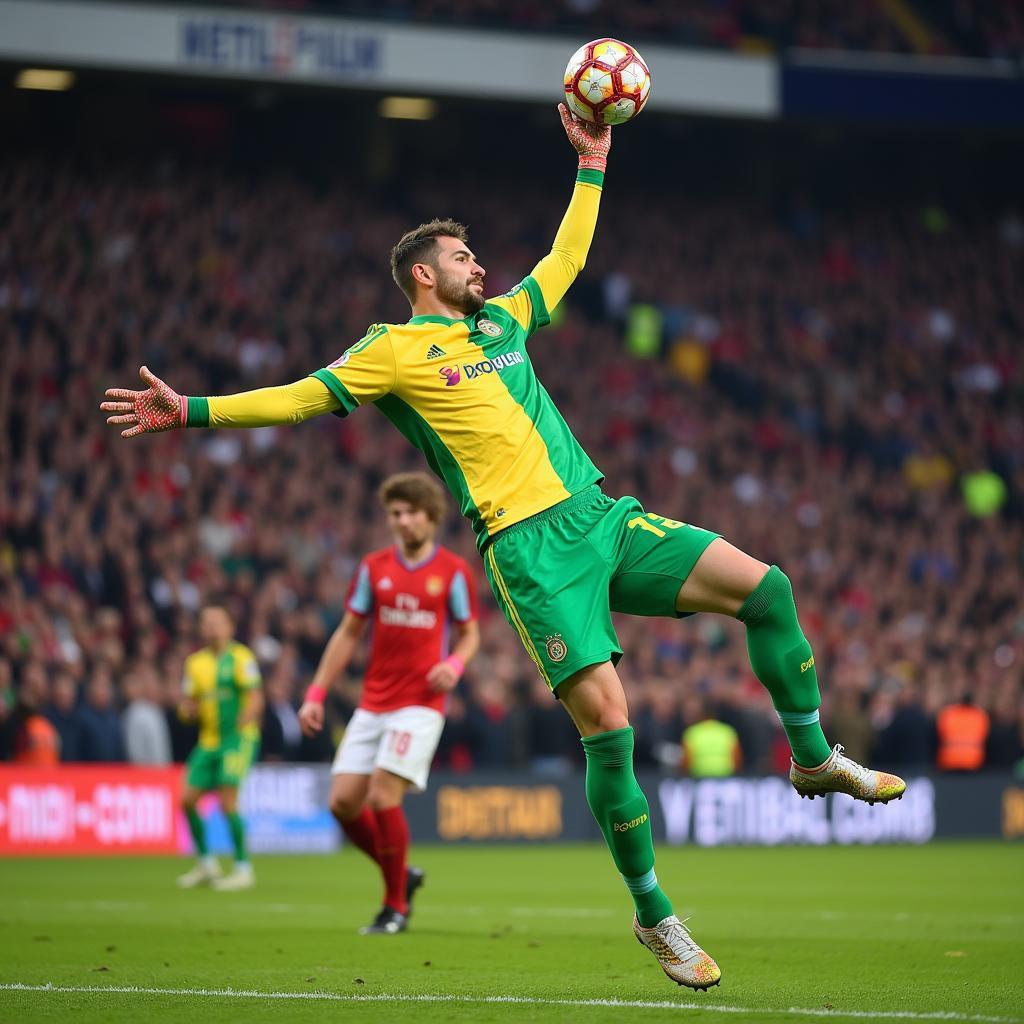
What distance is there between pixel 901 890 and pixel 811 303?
62.4 feet

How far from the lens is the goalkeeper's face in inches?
283

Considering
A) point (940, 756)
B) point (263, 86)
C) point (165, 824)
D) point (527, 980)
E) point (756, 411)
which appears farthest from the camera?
point (756, 411)

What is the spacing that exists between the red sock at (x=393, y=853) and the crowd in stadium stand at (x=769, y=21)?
1920 centimetres

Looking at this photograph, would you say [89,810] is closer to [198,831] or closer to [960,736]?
[198,831]

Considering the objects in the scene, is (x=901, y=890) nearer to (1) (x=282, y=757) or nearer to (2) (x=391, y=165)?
(1) (x=282, y=757)

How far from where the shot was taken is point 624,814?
22.3ft

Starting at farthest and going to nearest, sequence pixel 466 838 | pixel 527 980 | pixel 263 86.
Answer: pixel 263 86 < pixel 466 838 < pixel 527 980

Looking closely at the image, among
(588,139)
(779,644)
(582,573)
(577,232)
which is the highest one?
(588,139)

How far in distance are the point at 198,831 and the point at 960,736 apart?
11.7m

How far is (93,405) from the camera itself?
23.5 m

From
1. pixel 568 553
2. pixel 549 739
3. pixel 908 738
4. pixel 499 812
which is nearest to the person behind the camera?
pixel 568 553

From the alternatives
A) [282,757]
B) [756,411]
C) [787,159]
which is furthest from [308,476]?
[787,159]

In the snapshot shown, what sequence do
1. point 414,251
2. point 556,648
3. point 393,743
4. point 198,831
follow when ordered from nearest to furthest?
point 556,648 < point 414,251 < point 393,743 < point 198,831

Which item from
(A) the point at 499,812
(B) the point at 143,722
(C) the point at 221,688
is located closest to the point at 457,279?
(C) the point at 221,688
